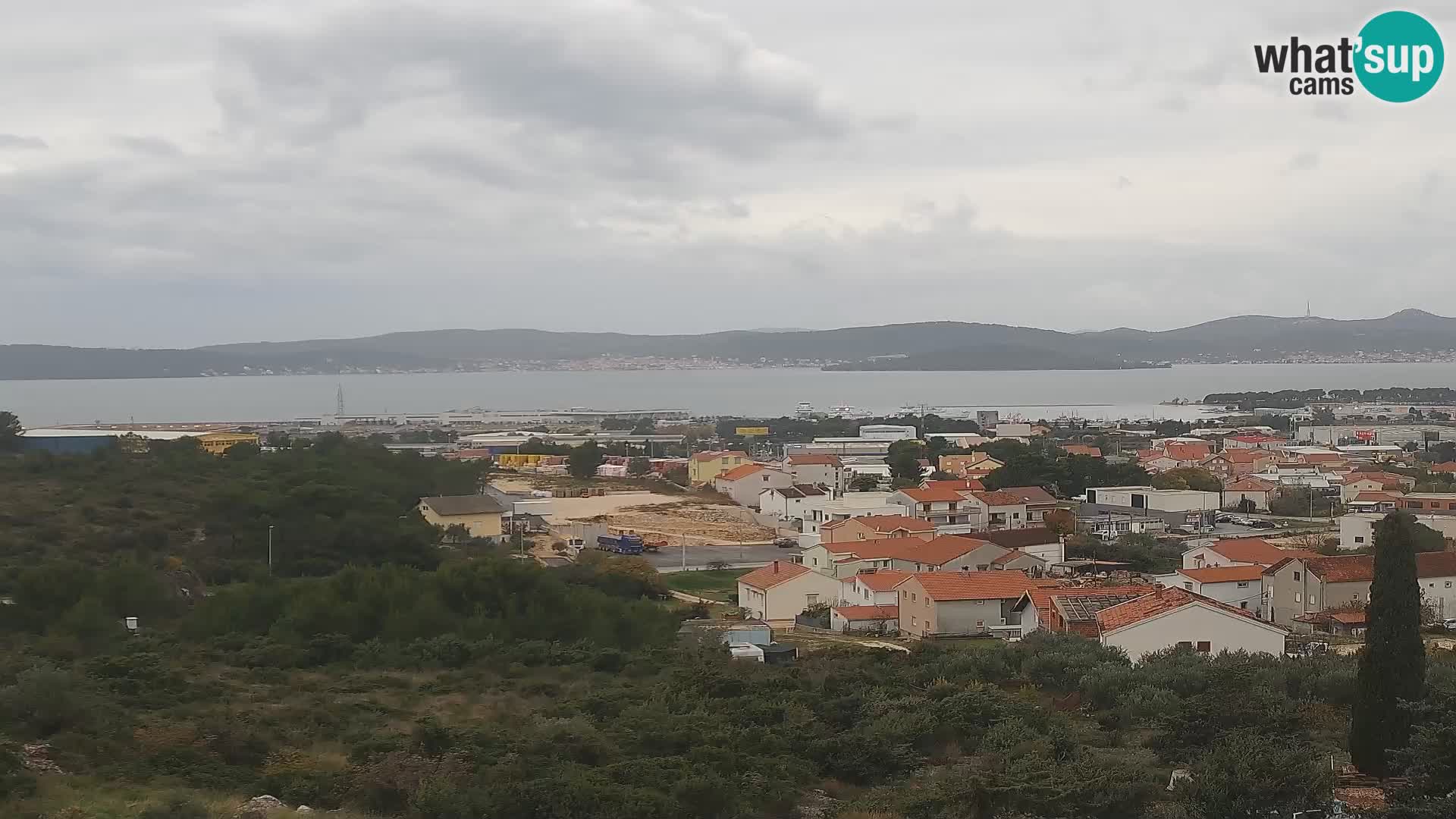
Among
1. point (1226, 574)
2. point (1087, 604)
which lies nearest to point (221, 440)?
point (1226, 574)

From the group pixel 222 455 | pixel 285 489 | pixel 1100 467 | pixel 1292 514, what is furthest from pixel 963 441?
pixel 285 489

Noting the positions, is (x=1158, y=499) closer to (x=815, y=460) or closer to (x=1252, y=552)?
(x=1252, y=552)

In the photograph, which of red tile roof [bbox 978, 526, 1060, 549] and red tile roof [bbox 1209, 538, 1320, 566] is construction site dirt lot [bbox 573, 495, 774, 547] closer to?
red tile roof [bbox 978, 526, 1060, 549]

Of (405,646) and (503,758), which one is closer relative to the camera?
(503,758)

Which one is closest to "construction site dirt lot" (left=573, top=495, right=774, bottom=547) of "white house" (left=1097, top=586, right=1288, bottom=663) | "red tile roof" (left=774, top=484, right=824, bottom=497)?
"red tile roof" (left=774, top=484, right=824, bottom=497)


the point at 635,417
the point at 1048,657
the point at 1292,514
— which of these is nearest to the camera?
the point at 1048,657

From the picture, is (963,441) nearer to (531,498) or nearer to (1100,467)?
(1100,467)

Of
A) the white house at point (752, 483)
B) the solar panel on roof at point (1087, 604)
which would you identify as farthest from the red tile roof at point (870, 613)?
the white house at point (752, 483)

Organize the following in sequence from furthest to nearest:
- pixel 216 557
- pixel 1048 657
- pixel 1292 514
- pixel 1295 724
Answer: pixel 1292 514
pixel 216 557
pixel 1048 657
pixel 1295 724

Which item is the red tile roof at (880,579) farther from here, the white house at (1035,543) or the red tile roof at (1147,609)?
the red tile roof at (1147,609)
